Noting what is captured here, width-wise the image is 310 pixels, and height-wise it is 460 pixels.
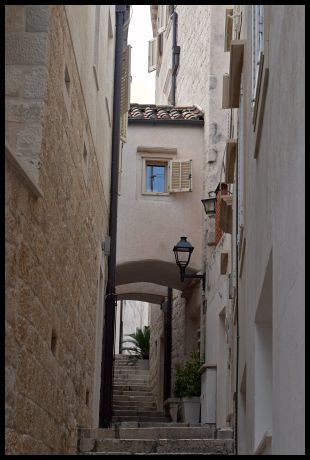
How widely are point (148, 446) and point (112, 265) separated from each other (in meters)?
4.61

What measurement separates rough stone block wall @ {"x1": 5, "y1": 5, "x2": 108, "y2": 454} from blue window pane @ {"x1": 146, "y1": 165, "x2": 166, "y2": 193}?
8.13m

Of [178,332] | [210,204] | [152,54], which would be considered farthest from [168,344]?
[152,54]

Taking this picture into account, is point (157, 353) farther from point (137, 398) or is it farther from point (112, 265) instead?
point (112, 265)

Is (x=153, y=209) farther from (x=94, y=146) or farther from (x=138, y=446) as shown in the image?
(x=138, y=446)

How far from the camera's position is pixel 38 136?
731 centimetres

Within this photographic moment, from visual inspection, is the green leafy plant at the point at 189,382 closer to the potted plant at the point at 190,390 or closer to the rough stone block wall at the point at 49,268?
the potted plant at the point at 190,390

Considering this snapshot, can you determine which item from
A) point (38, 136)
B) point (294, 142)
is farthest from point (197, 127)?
point (294, 142)

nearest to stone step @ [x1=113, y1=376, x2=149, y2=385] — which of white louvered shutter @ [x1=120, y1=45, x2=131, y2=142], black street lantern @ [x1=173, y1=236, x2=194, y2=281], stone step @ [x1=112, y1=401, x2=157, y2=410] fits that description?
stone step @ [x1=112, y1=401, x2=157, y2=410]

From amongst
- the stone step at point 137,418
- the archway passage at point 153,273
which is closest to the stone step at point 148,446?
the stone step at point 137,418

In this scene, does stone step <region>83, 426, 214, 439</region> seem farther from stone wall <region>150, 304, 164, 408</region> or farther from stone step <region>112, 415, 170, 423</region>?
stone wall <region>150, 304, 164, 408</region>

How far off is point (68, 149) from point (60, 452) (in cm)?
298

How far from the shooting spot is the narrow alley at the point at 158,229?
5242 mm

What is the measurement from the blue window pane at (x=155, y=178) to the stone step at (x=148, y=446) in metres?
9.14

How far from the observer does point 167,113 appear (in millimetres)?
20078
